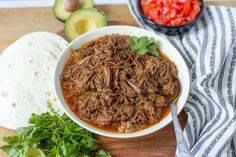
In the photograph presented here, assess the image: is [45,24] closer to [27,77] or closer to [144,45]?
[27,77]

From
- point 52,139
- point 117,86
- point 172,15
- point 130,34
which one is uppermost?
point 172,15

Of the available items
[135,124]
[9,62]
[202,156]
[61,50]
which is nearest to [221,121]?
[202,156]

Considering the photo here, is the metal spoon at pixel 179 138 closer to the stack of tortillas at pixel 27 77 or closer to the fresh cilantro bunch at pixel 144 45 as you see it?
the fresh cilantro bunch at pixel 144 45

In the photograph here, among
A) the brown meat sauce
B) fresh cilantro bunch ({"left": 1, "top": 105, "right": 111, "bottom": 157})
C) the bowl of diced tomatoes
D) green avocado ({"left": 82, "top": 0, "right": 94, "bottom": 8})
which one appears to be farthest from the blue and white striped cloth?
fresh cilantro bunch ({"left": 1, "top": 105, "right": 111, "bottom": 157})

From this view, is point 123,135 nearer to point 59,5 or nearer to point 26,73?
point 26,73

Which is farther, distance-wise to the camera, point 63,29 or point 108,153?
point 63,29

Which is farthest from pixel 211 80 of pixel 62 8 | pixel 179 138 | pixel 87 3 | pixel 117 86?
pixel 62 8

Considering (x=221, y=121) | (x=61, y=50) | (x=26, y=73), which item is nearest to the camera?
(x=221, y=121)
